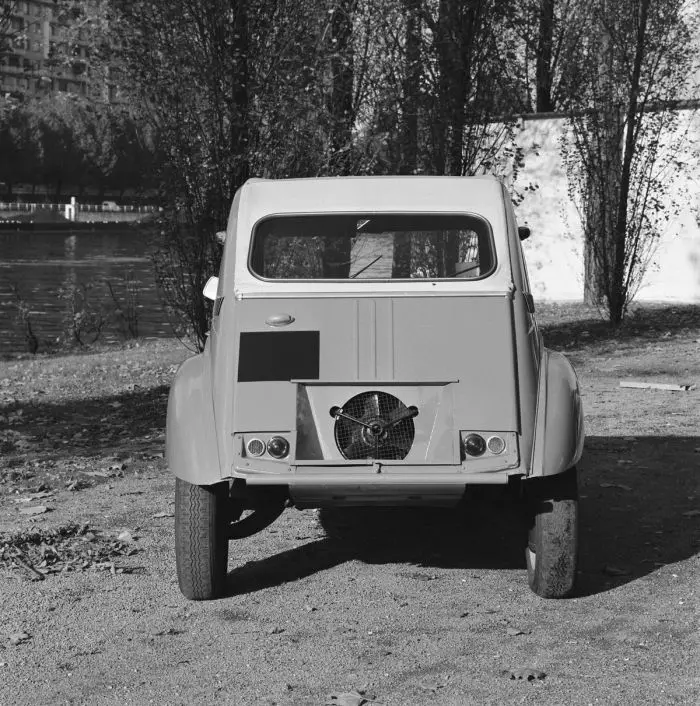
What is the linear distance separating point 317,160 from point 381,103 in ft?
7.89

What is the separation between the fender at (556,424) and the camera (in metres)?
5.55

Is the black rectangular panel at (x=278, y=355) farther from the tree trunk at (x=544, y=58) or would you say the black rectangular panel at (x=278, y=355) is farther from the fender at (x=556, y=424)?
the tree trunk at (x=544, y=58)

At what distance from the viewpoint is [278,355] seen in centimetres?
570

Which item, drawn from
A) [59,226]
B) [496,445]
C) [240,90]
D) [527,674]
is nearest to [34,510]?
[496,445]

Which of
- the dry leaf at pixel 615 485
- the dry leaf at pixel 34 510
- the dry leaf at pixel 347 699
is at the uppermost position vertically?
the dry leaf at pixel 347 699

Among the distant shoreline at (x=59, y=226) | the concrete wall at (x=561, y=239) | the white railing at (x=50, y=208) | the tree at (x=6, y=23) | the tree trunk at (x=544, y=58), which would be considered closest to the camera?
the tree at (x=6, y=23)

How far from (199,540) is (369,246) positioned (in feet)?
5.81

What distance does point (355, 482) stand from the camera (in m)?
5.50

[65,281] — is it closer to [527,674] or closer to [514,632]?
[514,632]

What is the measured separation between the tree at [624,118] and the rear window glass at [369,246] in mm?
12557

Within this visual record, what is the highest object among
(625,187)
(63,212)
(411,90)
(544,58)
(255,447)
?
(544,58)

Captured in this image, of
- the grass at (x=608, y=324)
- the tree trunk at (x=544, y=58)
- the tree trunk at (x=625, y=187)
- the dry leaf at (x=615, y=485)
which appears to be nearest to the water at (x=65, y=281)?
the grass at (x=608, y=324)

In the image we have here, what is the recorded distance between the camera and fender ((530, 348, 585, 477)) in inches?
219

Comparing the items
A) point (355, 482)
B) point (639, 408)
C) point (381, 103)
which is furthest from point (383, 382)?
point (381, 103)
